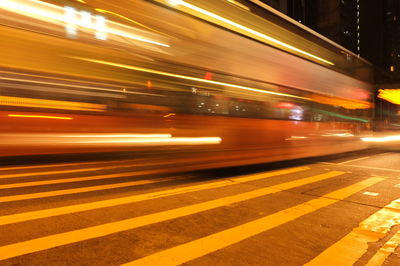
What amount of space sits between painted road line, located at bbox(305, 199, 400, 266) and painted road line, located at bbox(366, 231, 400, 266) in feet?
0.44

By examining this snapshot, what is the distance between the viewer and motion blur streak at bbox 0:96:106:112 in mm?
4749

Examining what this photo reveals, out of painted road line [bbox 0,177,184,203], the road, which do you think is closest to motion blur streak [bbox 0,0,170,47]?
the road

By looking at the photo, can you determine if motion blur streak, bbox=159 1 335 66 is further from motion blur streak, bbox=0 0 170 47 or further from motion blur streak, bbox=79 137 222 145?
motion blur streak, bbox=79 137 222 145

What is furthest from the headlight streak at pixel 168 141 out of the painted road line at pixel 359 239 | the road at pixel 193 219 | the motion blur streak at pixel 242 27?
the painted road line at pixel 359 239

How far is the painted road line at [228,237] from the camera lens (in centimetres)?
339

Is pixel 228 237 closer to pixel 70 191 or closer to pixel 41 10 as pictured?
pixel 70 191

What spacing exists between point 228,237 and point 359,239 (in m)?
1.71

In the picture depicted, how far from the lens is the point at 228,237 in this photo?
4.12 m

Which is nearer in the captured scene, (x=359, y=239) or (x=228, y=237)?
(x=228, y=237)

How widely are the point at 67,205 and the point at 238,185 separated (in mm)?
3725

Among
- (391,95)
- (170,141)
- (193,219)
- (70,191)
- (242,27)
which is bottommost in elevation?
(193,219)

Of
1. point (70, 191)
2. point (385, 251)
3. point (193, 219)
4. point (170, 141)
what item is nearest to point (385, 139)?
point (170, 141)

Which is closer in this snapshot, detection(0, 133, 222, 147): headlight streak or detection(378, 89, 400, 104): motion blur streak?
detection(0, 133, 222, 147): headlight streak

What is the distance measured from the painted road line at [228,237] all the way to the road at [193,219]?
0.04 ft
